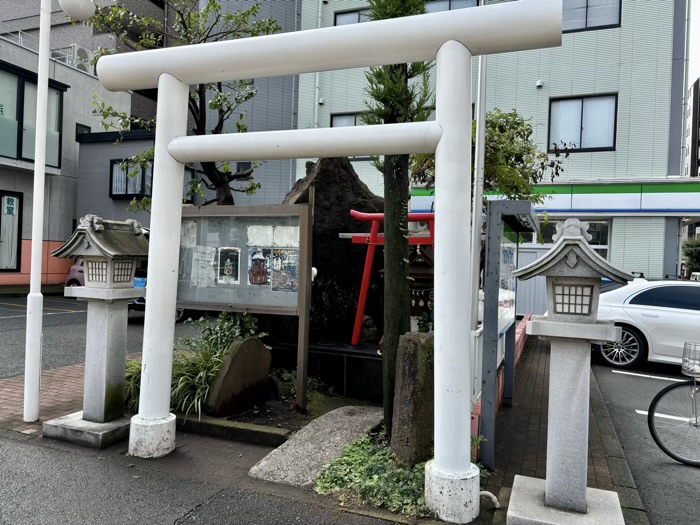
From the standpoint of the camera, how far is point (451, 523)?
3529 mm

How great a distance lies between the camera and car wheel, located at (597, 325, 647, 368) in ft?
29.8

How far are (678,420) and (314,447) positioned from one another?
11.3 ft

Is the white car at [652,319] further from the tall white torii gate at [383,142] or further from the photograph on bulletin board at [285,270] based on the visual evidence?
the tall white torii gate at [383,142]

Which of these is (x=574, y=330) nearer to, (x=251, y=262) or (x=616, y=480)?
(x=616, y=480)

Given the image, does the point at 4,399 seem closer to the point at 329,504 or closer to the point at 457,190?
the point at 329,504

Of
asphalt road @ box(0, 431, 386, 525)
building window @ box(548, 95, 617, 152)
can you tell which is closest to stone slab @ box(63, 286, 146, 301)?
asphalt road @ box(0, 431, 386, 525)

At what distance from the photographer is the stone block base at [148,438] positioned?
4504 millimetres

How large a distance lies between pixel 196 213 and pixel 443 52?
3541mm

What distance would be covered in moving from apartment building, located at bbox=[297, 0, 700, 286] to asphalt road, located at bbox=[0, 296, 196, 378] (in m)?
8.98

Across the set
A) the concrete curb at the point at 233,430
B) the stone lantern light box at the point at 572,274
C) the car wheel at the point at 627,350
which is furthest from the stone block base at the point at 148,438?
the car wheel at the point at 627,350

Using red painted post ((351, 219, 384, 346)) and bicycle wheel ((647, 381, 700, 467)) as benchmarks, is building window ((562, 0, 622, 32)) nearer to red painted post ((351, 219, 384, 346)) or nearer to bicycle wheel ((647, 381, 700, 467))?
red painted post ((351, 219, 384, 346))

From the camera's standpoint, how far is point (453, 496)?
356 centimetres

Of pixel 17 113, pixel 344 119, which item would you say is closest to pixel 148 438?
pixel 344 119

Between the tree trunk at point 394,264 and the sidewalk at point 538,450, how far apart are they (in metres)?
1.14
